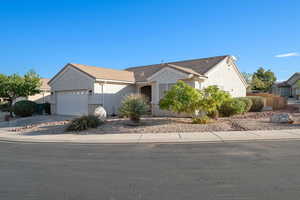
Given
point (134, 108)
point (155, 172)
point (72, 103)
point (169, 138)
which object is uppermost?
point (72, 103)

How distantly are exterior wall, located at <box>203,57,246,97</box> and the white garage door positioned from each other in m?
10.9

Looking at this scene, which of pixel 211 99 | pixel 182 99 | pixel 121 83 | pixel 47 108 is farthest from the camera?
pixel 47 108

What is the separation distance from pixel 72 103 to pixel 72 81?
83.8 inches

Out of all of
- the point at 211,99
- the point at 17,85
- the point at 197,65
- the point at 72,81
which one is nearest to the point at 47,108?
the point at 17,85

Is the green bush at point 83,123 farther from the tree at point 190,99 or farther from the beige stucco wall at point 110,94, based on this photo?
the beige stucco wall at point 110,94

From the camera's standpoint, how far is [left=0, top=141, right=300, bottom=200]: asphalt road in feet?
12.2

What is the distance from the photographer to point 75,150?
7.27 meters

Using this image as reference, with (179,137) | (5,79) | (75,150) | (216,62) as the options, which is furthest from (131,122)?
(5,79)

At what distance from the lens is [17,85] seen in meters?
19.1

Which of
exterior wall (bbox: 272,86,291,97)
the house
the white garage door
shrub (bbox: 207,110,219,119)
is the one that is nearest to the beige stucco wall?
the house

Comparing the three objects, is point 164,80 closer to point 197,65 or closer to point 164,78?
point 164,78

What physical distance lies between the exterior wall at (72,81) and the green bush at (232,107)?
11.3 m

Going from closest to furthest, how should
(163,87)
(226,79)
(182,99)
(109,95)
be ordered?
(182,99), (163,87), (109,95), (226,79)

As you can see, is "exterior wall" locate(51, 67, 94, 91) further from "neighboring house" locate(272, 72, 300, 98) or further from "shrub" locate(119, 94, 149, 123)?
"neighboring house" locate(272, 72, 300, 98)
